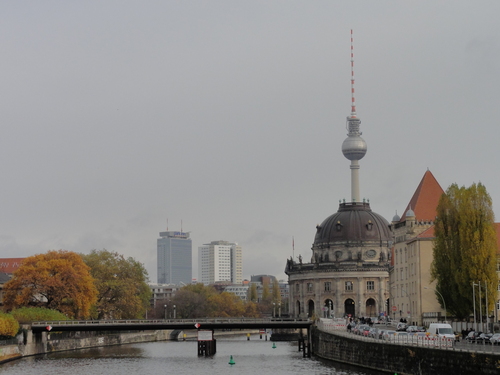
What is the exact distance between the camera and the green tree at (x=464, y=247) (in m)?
91.8

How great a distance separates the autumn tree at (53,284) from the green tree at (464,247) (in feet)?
191

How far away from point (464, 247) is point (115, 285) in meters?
81.5

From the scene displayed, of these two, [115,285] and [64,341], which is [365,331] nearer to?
[64,341]

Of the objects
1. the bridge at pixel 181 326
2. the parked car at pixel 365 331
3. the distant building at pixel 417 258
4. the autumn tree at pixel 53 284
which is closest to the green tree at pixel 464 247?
the parked car at pixel 365 331

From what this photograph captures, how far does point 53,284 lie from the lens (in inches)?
5330

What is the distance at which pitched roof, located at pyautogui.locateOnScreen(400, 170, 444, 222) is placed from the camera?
135 meters

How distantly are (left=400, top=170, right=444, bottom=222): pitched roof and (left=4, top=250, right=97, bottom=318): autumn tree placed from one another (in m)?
45.7

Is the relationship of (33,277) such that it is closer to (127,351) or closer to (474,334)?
(127,351)

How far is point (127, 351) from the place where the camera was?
436ft

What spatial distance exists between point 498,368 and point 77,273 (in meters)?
88.7

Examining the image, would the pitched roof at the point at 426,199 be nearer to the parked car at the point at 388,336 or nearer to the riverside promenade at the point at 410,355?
the riverside promenade at the point at 410,355

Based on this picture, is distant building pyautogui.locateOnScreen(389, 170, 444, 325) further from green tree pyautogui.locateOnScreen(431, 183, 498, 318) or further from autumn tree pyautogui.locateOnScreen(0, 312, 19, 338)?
autumn tree pyautogui.locateOnScreen(0, 312, 19, 338)

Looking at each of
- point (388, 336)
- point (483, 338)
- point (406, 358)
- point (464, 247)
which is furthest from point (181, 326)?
point (483, 338)

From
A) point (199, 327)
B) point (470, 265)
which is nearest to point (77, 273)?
point (199, 327)
